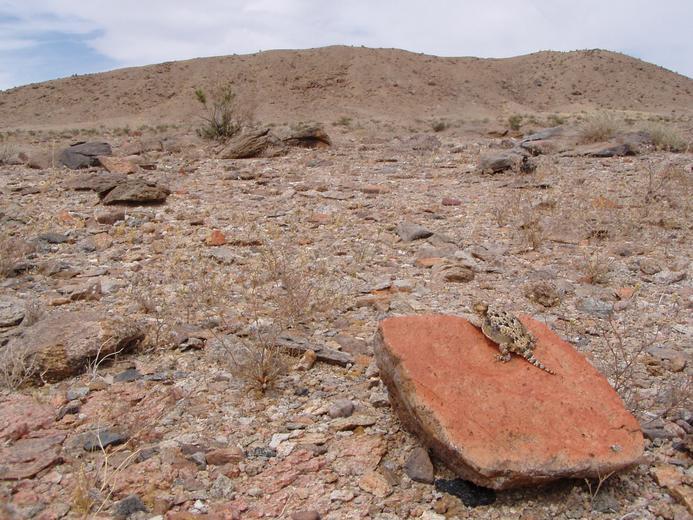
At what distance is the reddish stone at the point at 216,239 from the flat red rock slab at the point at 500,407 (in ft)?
11.1

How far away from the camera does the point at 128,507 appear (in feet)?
7.29

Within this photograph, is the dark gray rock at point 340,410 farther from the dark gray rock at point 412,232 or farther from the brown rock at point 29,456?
the dark gray rock at point 412,232

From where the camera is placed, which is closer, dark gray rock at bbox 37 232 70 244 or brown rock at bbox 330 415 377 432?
brown rock at bbox 330 415 377 432

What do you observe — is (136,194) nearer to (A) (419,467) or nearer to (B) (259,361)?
(B) (259,361)

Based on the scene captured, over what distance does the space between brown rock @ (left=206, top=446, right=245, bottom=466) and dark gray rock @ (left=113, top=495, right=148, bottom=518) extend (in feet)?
1.17

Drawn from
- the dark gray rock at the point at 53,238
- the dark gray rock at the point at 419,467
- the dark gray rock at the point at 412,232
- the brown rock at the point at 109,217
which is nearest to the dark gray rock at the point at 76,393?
the dark gray rock at the point at 419,467

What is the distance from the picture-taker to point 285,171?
9461mm

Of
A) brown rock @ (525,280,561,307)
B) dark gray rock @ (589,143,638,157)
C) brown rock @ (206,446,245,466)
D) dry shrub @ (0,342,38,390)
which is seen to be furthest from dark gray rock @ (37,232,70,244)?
dark gray rock @ (589,143,638,157)

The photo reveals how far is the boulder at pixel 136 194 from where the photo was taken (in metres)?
7.29

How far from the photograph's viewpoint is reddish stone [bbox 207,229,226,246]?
579 centimetres

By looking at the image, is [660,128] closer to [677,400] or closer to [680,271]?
[680,271]

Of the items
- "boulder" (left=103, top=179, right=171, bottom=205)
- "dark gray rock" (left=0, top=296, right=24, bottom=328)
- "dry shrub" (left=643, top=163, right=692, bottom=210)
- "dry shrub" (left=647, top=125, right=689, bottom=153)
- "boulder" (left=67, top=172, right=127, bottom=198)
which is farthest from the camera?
"dry shrub" (left=647, top=125, right=689, bottom=153)

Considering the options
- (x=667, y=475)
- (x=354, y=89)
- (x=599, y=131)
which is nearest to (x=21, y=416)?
(x=667, y=475)

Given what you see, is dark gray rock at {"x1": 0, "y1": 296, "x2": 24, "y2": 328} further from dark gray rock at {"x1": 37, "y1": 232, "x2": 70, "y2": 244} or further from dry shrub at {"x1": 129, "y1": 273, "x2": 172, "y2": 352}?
dark gray rock at {"x1": 37, "y1": 232, "x2": 70, "y2": 244}
